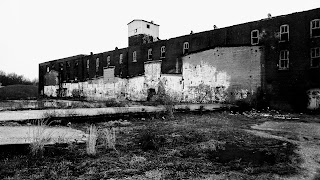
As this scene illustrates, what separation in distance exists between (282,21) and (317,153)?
1402 centimetres

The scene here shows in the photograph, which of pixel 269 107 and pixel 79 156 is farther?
pixel 269 107

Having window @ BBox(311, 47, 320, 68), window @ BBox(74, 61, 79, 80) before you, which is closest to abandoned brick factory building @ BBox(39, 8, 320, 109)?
window @ BBox(311, 47, 320, 68)

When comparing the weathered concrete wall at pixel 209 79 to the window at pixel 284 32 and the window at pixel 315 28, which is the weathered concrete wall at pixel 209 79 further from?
the window at pixel 315 28

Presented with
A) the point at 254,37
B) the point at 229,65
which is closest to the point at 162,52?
the point at 229,65

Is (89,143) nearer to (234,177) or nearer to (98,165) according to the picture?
(98,165)

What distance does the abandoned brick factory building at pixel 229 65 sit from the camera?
16500mm

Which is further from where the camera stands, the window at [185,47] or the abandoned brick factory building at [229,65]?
the window at [185,47]

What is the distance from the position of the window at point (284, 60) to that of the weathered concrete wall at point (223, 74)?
4.46 ft

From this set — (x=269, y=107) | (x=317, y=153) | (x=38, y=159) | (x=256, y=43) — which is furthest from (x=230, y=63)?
(x=38, y=159)

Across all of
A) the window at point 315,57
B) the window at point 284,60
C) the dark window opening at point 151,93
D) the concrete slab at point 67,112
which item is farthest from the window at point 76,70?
the window at point 315,57

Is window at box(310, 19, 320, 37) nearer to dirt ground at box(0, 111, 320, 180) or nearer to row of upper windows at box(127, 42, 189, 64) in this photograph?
row of upper windows at box(127, 42, 189, 64)

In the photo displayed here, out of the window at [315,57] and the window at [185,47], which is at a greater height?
the window at [185,47]

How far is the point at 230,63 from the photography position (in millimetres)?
19703

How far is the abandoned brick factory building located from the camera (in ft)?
54.1
